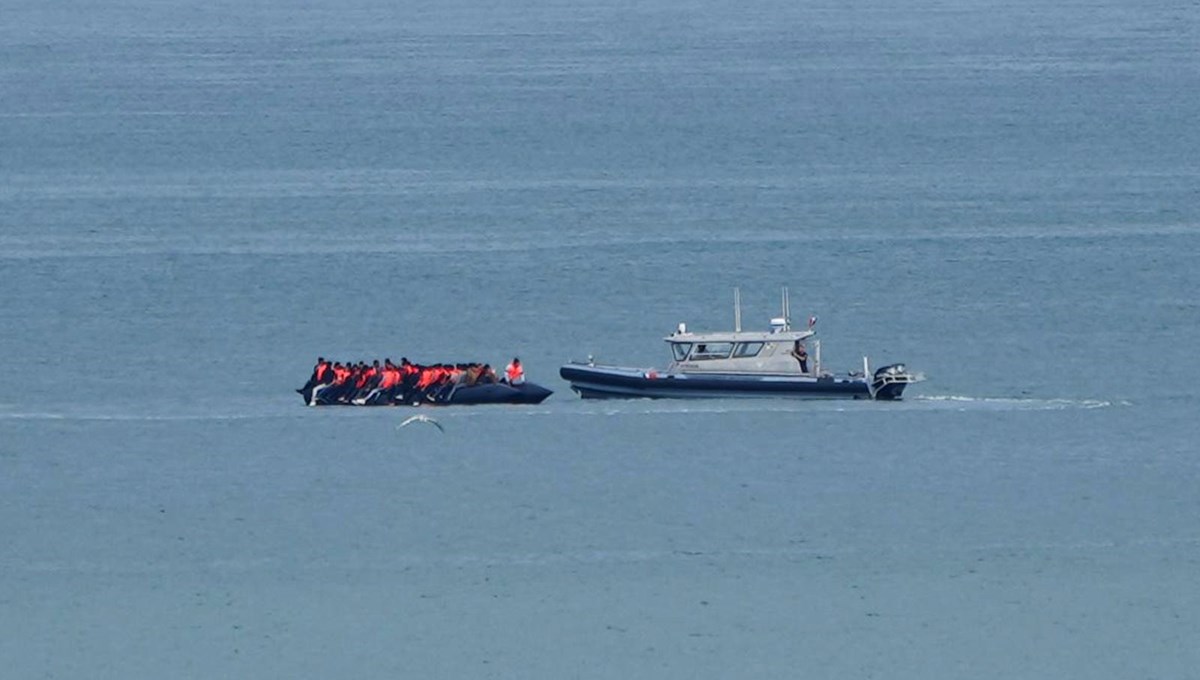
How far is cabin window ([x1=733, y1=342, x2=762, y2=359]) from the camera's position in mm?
44500

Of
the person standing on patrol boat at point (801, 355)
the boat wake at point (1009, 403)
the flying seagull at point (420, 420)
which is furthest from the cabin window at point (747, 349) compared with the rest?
the flying seagull at point (420, 420)

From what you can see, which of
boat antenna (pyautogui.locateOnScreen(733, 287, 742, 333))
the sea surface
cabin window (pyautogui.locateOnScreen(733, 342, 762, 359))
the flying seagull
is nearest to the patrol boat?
cabin window (pyautogui.locateOnScreen(733, 342, 762, 359))

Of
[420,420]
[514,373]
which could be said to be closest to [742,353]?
[514,373]

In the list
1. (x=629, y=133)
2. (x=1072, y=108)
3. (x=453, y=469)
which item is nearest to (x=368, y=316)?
(x=453, y=469)

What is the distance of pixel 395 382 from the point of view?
145 feet

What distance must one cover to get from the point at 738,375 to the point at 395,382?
19.1 feet

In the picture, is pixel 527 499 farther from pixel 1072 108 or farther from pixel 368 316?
pixel 1072 108

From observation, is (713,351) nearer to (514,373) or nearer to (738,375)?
(738,375)

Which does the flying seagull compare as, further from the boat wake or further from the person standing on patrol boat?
the boat wake

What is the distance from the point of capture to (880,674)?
29828mm

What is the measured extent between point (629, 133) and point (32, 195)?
25.9 meters

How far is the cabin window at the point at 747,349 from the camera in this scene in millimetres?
44500

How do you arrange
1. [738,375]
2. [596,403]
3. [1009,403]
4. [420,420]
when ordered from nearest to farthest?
[420,420] < [738,375] < [596,403] < [1009,403]

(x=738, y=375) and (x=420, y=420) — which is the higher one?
(x=738, y=375)
